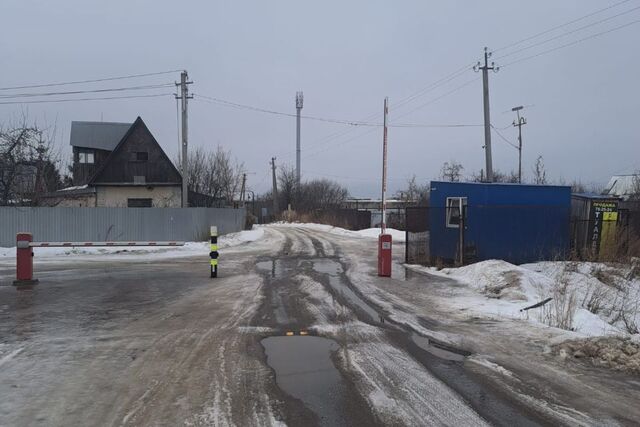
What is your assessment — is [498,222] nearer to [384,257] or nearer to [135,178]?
[384,257]

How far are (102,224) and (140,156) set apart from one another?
45.8 ft

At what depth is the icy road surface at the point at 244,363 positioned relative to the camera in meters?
4.66

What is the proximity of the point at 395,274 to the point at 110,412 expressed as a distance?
11819mm

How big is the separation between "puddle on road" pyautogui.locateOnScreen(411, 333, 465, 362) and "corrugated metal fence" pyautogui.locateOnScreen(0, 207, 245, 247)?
75.0ft

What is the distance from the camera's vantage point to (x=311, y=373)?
588cm

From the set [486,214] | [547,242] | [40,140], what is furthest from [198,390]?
[40,140]

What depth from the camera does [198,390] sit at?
17.2 ft

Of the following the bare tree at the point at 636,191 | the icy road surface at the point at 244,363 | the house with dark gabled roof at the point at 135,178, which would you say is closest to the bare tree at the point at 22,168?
the house with dark gabled roof at the point at 135,178

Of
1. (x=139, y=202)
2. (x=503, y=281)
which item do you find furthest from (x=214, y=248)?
(x=139, y=202)

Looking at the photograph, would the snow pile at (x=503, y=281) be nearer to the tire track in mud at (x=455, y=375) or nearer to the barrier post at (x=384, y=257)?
the barrier post at (x=384, y=257)

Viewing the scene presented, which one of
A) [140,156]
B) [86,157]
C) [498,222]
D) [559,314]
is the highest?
[86,157]

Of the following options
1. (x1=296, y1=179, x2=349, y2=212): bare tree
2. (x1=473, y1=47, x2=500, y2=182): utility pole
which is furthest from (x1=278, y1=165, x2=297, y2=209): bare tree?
(x1=473, y1=47, x2=500, y2=182): utility pole

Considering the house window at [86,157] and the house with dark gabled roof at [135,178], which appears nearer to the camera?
the house with dark gabled roof at [135,178]

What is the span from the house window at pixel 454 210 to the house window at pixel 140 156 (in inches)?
1107
